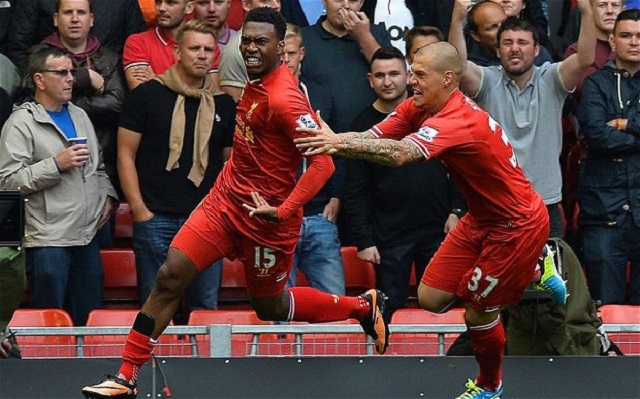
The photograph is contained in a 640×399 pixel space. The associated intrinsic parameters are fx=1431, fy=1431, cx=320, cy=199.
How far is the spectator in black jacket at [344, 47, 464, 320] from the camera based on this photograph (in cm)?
970

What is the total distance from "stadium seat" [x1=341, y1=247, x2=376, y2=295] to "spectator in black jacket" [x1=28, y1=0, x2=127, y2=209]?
1.79m

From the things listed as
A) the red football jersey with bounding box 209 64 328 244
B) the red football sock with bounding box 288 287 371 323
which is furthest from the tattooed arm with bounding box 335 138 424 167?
the red football sock with bounding box 288 287 371 323

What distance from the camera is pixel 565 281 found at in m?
7.91

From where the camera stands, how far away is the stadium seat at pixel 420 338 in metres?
8.31

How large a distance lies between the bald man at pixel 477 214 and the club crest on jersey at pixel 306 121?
7.6 inches

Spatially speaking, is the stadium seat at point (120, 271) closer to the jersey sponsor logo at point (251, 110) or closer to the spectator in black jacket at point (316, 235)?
the spectator in black jacket at point (316, 235)

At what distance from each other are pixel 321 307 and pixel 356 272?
74.6 inches

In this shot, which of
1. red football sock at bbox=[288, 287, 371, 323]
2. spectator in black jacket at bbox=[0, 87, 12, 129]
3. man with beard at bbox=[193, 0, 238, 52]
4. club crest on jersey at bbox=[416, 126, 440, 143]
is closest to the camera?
club crest on jersey at bbox=[416, 126, 440, 143]

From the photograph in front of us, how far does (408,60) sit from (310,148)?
10.8ft

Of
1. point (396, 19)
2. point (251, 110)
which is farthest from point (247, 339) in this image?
point (396, 19)

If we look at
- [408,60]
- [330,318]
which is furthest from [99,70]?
[330,318]

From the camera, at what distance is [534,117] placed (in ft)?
31.5

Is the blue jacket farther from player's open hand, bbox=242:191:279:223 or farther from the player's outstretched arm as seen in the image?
the player's outstretched arm

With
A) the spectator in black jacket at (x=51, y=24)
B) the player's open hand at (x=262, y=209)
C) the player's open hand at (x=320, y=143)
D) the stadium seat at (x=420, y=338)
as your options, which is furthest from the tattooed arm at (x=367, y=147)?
the spectator in black jacket at (x=51, y=24)
